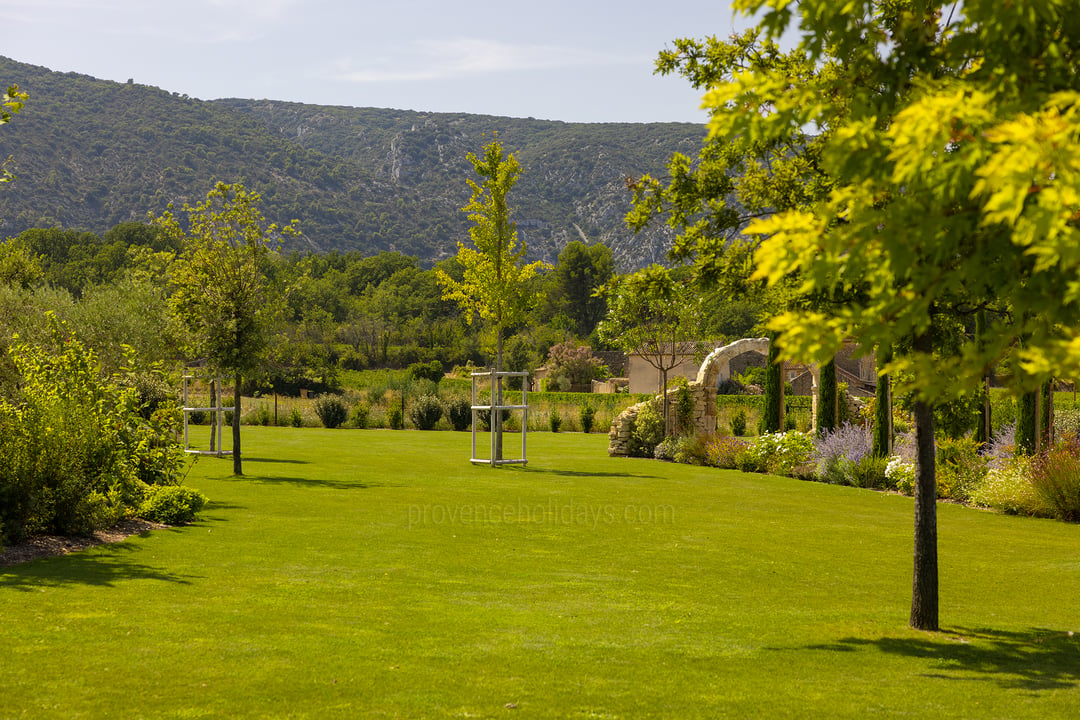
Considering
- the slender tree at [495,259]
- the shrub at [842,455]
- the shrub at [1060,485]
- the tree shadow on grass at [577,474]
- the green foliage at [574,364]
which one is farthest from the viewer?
the green foliage at [574,364]

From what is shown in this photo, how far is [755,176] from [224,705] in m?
6.06

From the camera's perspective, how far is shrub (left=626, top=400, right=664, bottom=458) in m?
28.7

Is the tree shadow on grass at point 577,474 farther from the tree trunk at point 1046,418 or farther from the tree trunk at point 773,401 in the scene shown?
the tree trunk at point 1046,418

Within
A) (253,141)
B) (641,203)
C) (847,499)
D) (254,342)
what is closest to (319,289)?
(253,141)

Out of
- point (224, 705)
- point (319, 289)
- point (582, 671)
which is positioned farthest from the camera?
point (319, 289)

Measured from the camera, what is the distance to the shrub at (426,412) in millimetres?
41031

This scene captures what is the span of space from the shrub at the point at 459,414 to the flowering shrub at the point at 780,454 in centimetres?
1775

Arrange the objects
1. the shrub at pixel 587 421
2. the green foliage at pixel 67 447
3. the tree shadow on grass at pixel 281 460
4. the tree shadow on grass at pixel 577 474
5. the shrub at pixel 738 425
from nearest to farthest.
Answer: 1. the green foliage at pixel 67 447
2. the tree shadow on grass at pixel 577 474
3. the tree shadow on grass at pixel 281 460
4. the shrub at pixel 738 425
5. the shrub at pixel 587 421

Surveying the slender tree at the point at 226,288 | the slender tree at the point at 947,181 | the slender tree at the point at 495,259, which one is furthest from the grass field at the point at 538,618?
the slender tree at the point at 495,259

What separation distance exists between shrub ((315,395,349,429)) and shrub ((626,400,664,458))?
16.7 metres

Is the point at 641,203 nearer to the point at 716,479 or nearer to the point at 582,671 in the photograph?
the point at 582,671

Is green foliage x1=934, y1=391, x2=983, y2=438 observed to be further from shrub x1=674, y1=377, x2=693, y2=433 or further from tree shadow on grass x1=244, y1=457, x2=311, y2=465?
tree shadow on grass x1=244, y1=457, x2=311, y2=465

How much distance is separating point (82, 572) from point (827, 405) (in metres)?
20.0

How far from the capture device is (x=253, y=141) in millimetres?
169500
